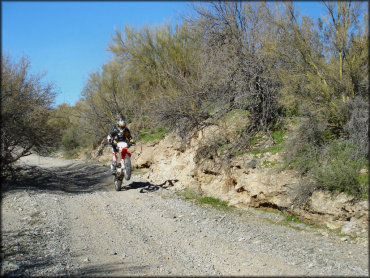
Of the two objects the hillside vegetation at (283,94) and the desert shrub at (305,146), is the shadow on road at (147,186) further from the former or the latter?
the desert shrub at (305,146)

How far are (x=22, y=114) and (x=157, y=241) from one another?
7.35 m

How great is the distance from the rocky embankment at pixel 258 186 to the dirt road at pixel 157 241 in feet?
→ 0.98

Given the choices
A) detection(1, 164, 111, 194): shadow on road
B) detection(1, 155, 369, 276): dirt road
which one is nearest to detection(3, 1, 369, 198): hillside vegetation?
detection(1, 155, 369, 276): dirt road

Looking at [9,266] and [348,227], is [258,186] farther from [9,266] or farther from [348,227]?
[9,266]

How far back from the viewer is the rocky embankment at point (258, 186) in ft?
19.3

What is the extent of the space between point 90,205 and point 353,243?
641 cm

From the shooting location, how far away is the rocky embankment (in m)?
5.88

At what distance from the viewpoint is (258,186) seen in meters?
7.73

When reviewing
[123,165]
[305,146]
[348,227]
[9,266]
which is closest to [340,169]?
[348,227]

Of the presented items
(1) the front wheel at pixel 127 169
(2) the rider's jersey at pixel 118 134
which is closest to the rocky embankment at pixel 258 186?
(1) the front wheel at pixel 127 169

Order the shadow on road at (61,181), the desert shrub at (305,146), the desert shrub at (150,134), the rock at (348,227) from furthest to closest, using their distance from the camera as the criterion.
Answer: the desert shrub at (150,134) < the shadow on road at (61,181) < the desert shrub at (305,146) < the rock at (348,227)

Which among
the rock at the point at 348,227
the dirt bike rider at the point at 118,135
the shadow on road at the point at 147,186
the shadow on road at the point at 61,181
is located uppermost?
the dirt bike rider at the point at 118,135

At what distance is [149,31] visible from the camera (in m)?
18.2

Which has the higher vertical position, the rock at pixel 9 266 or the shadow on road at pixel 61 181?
the shadow on road at pixel 61 181
